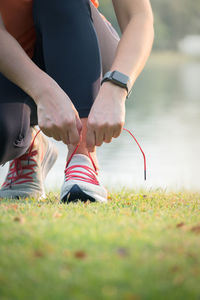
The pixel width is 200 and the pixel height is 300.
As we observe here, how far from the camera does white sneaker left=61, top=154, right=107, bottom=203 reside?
1922 millimetres

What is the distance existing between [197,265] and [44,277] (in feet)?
1.18

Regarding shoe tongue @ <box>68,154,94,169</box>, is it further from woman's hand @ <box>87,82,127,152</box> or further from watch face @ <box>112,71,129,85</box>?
watch face @ <box>112,71,129,85</box>

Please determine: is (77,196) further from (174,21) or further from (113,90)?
(174,21)

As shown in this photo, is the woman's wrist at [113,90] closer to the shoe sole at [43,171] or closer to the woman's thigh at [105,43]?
the woman's thigh at [105,43]

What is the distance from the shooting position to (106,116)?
1748 mm

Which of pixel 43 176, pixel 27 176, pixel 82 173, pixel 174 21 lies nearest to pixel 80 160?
pixel 82 173

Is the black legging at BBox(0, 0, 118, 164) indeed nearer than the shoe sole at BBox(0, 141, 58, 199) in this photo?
Yes

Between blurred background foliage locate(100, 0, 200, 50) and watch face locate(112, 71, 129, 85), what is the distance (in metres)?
36.2

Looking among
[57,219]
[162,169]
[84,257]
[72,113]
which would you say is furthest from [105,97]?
[162,169]

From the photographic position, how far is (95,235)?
1.33m

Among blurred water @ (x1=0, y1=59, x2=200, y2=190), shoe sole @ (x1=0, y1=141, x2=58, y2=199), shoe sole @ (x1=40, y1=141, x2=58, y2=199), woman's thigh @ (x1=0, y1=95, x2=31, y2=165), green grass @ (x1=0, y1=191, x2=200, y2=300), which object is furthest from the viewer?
blurred water @ (x1=0, y1=59, x2=200, y2=190)

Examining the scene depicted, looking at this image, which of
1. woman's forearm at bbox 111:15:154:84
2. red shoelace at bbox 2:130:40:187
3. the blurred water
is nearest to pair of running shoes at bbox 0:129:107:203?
red shoelace at bbox 2:130:40:187

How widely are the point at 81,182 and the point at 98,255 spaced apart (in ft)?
2.48

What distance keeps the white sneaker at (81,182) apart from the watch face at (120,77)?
36cm
